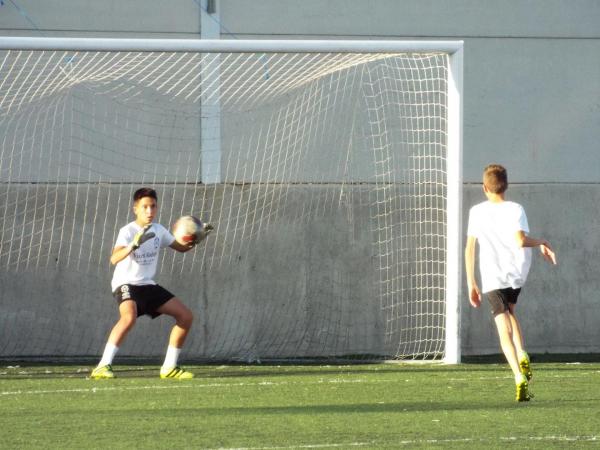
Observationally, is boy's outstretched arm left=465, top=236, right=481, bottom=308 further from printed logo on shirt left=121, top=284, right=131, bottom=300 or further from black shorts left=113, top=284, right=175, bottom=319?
printed logo on shirt left=121, top=284, right=131, bottom=300

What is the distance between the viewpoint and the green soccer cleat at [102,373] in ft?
31.8

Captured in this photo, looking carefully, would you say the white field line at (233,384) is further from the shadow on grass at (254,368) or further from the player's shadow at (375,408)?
the player's shadow at (375,408)

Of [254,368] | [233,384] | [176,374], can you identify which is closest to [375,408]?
[233,384]

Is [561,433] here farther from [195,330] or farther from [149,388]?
[195,330]

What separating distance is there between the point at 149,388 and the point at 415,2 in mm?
7264

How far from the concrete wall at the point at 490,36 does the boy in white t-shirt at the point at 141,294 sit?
4.66 meters

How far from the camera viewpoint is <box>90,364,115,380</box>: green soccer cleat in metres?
9.69

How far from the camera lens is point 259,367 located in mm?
10961

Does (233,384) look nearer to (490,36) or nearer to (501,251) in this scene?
(501,251)

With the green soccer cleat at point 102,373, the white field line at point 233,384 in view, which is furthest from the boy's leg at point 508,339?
the green soccer cleat at point 102,373

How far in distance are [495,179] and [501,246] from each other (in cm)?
47

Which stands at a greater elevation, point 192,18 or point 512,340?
point 192,18

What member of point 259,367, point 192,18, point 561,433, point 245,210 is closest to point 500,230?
point 561,433

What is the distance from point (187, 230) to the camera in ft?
32.4
